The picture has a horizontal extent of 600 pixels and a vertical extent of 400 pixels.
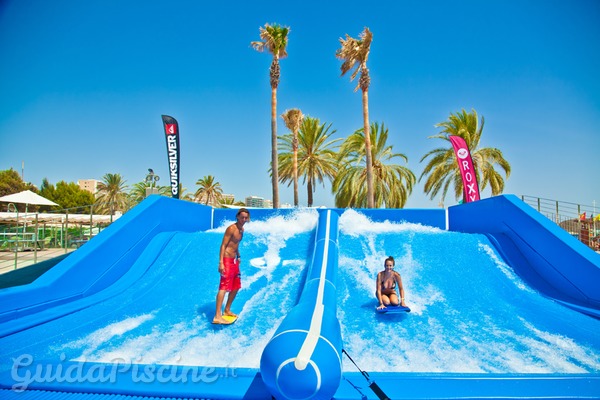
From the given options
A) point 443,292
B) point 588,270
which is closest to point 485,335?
point 443,292

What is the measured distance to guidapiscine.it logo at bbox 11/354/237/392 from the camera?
2.97 metres

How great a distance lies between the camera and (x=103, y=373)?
3.05 metres

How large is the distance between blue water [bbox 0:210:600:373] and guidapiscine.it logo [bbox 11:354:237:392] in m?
0.51

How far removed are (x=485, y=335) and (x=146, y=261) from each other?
17.6 ft

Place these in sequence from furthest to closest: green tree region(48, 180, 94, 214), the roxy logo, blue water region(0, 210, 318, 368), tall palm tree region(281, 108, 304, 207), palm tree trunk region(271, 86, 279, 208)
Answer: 1. green tree region(48, 180, 94, 214)
2. tall palm tree region(281, 108, 304, 207)
3. palm tree trunk region(271, 86, 279, 208)
4. the roxy logo
5. blue water region(0, 210, 318, 368)

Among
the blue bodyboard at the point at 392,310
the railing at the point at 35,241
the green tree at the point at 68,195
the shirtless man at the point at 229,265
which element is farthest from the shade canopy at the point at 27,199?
the green tree at the point at 68,195

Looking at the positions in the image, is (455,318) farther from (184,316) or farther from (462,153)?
(462,153)

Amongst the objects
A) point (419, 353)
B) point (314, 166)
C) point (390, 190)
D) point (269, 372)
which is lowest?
point (419, 353)

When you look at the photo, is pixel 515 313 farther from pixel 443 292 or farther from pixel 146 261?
pixel 146 261

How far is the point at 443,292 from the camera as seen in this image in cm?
556

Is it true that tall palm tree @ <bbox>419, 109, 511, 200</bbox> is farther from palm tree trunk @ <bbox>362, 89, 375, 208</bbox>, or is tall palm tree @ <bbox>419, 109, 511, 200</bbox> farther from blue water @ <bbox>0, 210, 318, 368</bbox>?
blue water @ <bbox>0, 210, 318, 368</bbox>

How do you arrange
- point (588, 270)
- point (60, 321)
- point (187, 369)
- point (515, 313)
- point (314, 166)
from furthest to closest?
1. point (314, 166)
2. point (588, 270)
3. point (515, 313)
4. point (60, 321)
5. point (187, 369)

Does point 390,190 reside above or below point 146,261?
above

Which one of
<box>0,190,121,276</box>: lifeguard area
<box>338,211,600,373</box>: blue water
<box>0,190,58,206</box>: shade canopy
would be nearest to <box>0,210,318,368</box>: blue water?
<box>338,211,600,373</box>: blue water
